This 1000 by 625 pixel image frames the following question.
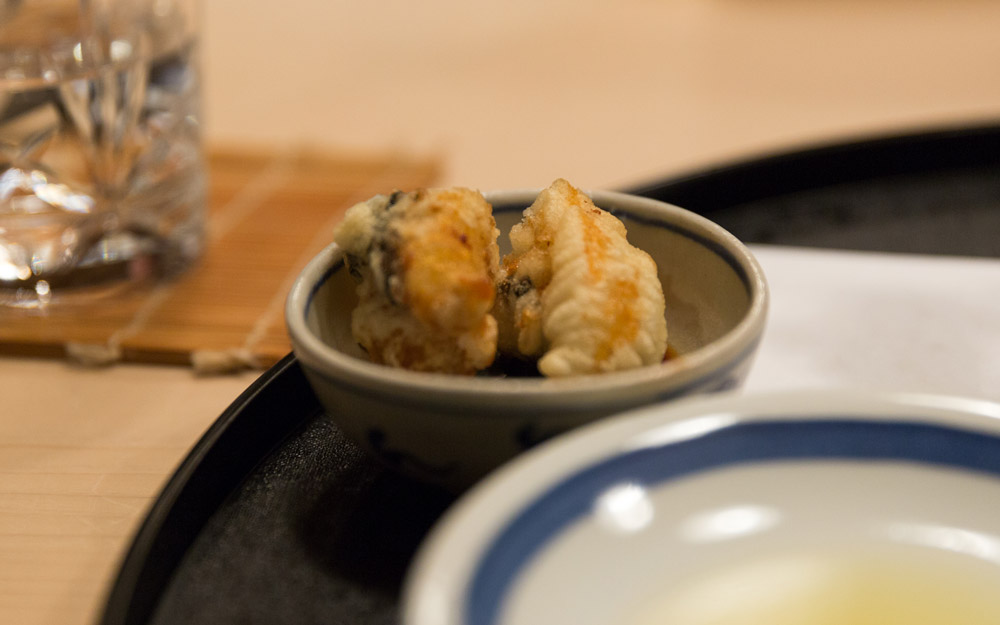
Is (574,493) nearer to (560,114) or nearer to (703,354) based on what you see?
(703,354)

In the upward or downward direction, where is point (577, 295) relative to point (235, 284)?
upward

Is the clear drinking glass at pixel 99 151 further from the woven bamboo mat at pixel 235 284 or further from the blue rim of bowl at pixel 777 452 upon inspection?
the blue rim of bowl at pixel 777 452

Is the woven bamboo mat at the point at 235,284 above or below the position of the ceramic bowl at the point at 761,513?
below

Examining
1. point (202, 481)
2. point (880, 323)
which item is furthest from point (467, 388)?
point (880, 323)

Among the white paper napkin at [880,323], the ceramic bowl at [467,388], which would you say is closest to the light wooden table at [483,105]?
the white paper napkin at [880,323]

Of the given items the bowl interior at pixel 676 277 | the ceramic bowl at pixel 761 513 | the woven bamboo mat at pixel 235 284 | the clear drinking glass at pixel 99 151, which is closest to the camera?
the ceramic bowl at pixel 761 513

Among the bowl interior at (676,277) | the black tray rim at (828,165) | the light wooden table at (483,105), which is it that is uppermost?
the bowl interior at (676,277)

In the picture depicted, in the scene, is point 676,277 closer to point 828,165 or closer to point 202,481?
point 202,481
